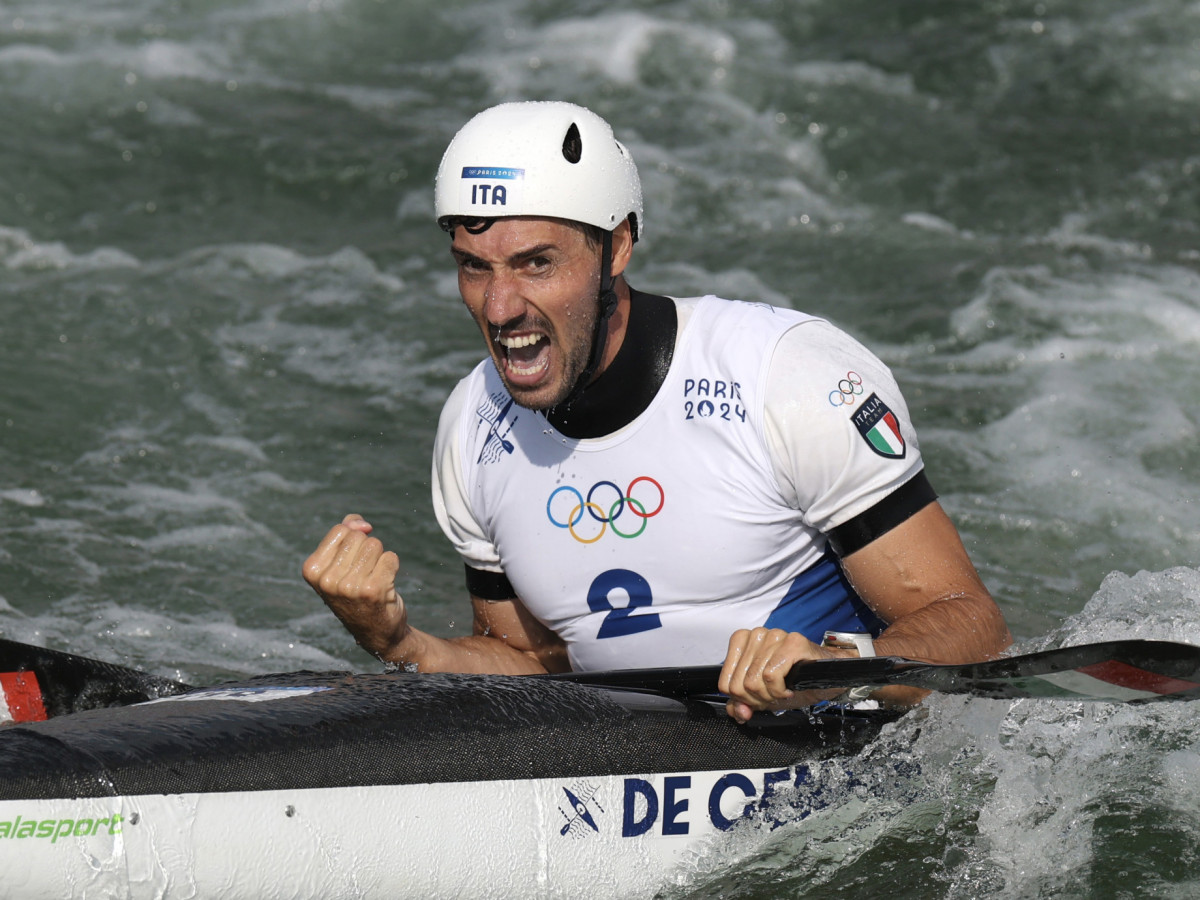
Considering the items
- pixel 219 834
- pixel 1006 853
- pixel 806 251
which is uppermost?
pixel 806 251

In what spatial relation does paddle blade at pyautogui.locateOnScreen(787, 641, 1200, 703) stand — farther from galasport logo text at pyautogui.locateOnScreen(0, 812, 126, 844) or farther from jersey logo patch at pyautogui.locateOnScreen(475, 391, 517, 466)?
galasport logo text at pyautogui.locateOnScreen(0, 812, 126, 844)

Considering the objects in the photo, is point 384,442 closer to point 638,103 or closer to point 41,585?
point 41,585

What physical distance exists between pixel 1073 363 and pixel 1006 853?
Result: 4.45 meters

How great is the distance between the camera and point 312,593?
231 inches

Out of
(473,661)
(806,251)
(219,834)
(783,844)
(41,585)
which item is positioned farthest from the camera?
(806,251)

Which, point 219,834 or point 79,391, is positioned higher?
point 79,391

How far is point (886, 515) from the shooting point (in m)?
3.42

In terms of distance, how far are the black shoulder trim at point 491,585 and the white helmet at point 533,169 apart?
94cm

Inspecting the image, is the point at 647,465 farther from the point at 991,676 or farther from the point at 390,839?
Answer: the point at 390,839

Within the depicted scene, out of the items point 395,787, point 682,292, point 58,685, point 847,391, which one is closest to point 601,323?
point 847,391

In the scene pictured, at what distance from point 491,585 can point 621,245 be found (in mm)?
960

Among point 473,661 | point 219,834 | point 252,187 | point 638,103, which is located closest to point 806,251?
point 638,103

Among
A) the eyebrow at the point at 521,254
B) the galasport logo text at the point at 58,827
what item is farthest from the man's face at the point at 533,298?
the galasport logo text at the point at 58,827

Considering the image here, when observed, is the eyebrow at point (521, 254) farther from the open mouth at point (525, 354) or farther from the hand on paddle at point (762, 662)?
the hand on paddle at point (762, 662)
